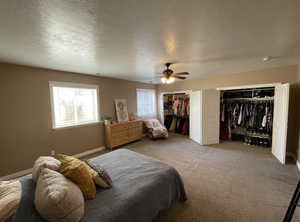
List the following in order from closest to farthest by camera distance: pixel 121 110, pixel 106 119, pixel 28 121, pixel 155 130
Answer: pixel 28 121, pixel 106 119, pixel 121 110, pixel 155 130

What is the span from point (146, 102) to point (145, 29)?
4482 mm

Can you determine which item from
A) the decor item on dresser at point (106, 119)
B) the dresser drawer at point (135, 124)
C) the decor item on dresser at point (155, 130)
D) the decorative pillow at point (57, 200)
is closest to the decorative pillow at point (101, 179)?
the decorative pillow at point (57, 200)

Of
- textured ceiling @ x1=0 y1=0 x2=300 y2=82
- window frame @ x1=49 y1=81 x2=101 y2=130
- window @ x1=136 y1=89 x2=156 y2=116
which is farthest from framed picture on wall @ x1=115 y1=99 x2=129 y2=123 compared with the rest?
textured ceiling @ x1=0 y1=0 x2=300 y2=82

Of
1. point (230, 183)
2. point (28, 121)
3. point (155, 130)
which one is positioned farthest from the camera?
point (155, 130)

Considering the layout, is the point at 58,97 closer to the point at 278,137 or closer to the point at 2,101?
the point at 2,101

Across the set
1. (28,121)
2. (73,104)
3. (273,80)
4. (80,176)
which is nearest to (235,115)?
(273,80)

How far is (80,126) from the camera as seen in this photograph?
146 inches

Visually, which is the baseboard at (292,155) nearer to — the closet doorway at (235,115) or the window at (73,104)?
the closet doorway at (235,115)

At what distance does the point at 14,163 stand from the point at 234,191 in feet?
13.3

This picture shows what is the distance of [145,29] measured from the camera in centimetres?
154

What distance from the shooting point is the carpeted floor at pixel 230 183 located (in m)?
1.76

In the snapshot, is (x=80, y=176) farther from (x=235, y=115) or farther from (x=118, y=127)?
(x=235, y=115)

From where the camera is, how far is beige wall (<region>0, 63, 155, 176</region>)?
2596 mm

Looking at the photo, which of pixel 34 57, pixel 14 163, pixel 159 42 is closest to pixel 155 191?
pixel 159 42
